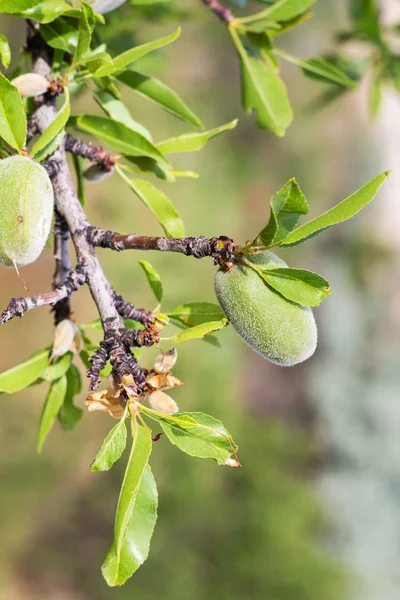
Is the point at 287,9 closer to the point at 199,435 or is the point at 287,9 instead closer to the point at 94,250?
the point at 94,250

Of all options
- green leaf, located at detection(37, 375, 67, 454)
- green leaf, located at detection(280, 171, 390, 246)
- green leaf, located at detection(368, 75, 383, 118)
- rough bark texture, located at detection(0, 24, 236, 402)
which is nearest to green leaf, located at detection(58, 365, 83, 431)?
green leaf, located at detection(37, 375, 67, 454)

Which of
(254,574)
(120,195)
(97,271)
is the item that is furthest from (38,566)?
(97,271)

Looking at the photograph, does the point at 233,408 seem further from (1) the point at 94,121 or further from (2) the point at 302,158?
(1) the point at 94,121

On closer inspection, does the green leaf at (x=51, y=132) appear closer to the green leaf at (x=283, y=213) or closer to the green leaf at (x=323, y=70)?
the green leaf at (x=283, y=213)

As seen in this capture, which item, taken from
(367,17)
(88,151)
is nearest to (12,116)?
(88,151)

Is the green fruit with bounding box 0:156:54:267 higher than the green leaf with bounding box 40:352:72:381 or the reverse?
higher

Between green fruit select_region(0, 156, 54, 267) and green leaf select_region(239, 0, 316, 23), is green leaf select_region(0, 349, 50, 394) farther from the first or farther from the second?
green leaf select_region(239, 0, 316, 23)
